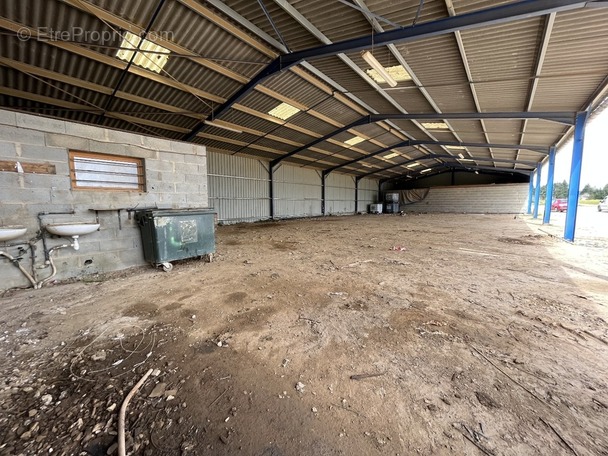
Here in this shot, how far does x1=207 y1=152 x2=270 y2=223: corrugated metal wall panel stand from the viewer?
43.7ft

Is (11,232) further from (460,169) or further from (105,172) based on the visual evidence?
(460,169)

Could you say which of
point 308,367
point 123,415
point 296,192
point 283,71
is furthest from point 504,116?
Result: point 296,192

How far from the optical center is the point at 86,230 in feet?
12.4

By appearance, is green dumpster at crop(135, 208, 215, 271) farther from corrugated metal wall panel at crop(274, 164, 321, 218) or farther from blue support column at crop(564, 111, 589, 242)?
corrugated metal wall panel at crop(274, 164, 321, 218)

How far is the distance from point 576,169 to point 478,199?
19020mm

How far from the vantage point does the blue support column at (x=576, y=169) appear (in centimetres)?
763

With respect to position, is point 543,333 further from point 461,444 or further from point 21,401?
point 21,401

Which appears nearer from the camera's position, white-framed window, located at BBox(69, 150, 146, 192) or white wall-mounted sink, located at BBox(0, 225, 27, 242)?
white wall-mounted sink, located at BBox(0, 225, 27, 242)

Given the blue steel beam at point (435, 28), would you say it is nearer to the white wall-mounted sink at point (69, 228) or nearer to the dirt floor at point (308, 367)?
the dirt floor at point (308, 367)

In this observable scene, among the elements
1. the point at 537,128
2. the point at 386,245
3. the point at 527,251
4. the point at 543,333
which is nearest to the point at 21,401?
the point at 543,333

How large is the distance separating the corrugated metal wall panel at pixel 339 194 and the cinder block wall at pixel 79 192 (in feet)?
56.4

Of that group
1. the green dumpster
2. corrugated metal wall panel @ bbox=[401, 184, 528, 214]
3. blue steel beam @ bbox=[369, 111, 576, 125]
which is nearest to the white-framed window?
the green dumpster

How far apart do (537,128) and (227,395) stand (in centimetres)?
1451

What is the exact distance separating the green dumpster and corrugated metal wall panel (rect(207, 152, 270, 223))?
866 cm
